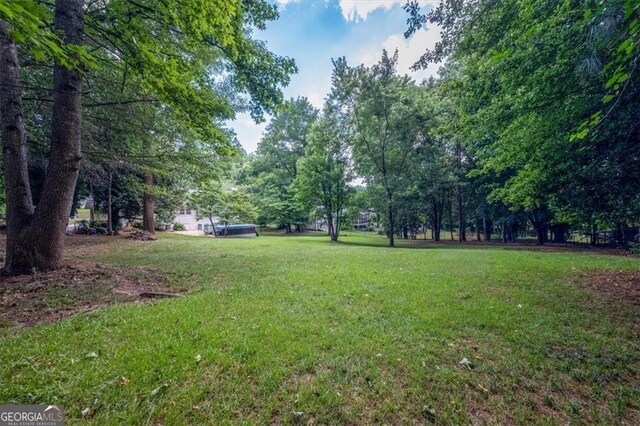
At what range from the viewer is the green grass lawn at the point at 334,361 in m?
2.04

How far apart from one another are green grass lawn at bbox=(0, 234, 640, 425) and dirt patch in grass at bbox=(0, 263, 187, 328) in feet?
1.75

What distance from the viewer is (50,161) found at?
183 inches

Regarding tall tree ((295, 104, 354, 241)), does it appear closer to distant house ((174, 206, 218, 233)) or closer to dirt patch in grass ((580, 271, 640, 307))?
dirt patch in grass ((580, 271, 640, 307))

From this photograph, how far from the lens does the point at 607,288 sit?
212 inches

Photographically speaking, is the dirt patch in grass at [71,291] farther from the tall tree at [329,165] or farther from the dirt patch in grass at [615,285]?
the tall tree at [329,165]

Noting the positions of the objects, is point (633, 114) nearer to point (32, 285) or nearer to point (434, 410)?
point (434, 410)

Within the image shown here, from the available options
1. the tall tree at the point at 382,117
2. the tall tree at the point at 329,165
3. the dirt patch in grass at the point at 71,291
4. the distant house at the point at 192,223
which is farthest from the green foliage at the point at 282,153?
the dirt patch in grass at the point at 71,291

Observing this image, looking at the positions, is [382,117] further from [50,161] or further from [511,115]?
[50,161]

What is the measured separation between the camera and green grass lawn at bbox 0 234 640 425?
2039 mm

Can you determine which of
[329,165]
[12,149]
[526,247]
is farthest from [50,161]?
[526,247]

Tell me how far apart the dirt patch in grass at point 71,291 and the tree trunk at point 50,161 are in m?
0.51

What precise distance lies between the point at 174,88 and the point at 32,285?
411cm

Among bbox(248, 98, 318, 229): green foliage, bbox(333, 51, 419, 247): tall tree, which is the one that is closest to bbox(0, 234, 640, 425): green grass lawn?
bbox(333, 51, 419, 247): tall tree

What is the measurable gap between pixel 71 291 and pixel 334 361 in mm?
4496
